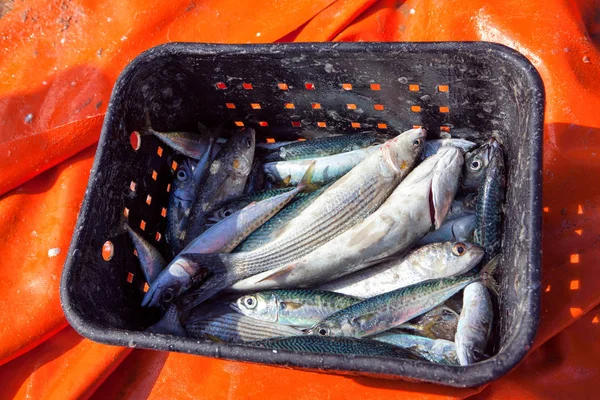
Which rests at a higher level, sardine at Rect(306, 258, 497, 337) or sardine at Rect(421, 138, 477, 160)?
sardine at Rect(421, 138, 477, 160)

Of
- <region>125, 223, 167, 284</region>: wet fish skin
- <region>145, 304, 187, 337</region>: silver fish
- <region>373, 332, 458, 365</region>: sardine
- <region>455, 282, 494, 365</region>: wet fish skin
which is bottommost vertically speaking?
<region>373, 332, 458, 365</region>: sardine

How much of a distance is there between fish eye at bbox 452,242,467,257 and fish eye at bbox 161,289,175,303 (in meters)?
1.22

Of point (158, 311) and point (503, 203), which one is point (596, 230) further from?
point (158, 311)

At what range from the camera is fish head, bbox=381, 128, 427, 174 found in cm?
239

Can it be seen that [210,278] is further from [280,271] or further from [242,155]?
[242,155]

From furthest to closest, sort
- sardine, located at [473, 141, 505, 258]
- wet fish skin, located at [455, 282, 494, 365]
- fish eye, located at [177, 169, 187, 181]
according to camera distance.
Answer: fish eye, located at [177, 169, 187, 181] < sardine, located at [473, 141, 505, 258] < wet fish skin, located at [455, 282, 494, 365]

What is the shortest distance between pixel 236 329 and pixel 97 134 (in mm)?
1482

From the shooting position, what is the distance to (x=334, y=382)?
2.47 m

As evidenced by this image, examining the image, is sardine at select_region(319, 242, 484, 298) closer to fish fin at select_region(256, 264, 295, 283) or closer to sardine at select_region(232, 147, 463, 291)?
sardine at select_region(232, 147, 463, 291)

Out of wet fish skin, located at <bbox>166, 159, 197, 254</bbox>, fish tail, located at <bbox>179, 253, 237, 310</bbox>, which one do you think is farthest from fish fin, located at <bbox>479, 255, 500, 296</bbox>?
wet fish skin, located at <bbox>166, 159, 197, 254</bbox>

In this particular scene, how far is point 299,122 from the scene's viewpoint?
2.72 metres

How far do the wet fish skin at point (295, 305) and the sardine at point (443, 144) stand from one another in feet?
2.53

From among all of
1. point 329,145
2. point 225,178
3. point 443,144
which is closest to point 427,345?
point 443,144

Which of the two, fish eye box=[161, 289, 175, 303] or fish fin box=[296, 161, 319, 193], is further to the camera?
fish fin box=[296, 161, 319, 193]
